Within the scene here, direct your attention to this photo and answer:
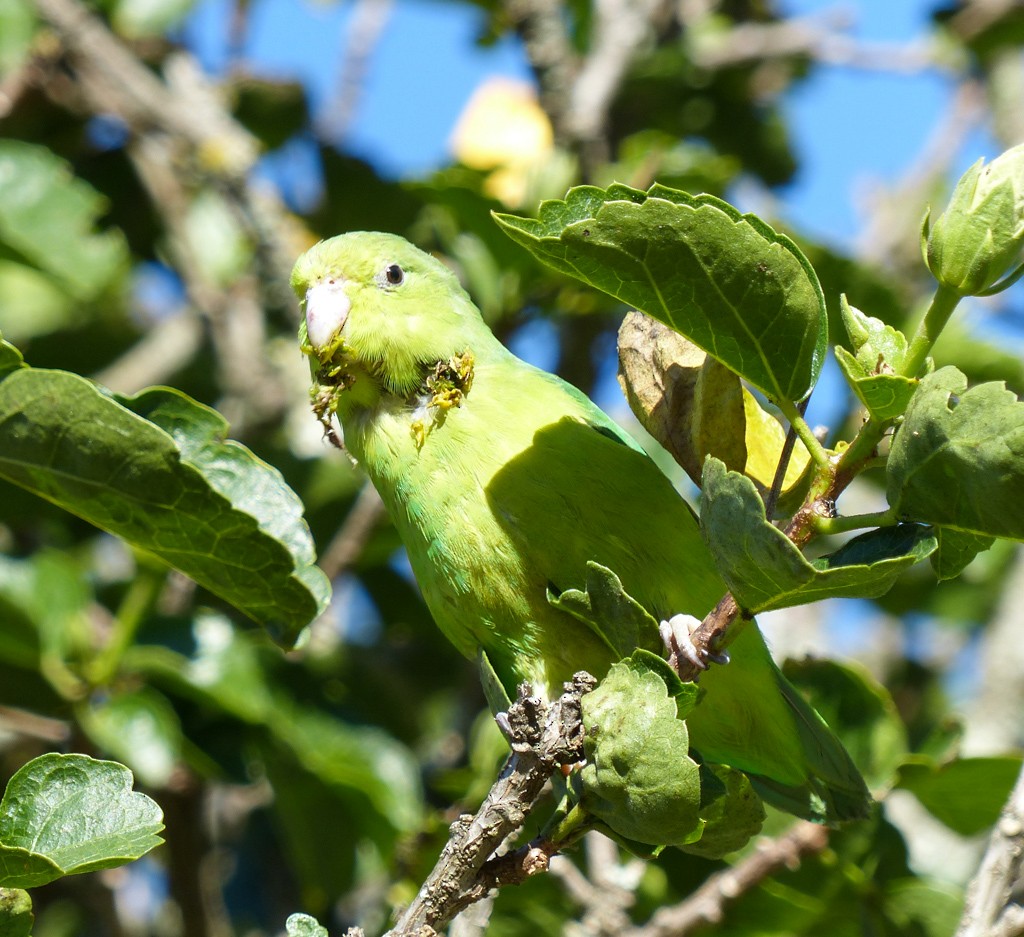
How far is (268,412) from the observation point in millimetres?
3842

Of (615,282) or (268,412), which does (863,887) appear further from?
(268,412)

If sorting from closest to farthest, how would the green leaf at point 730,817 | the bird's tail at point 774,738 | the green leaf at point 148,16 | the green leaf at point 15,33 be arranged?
the green leaf at point 730,817 → the bird's tail at point 774,738 → the green leaf at point 15,33 → the green leaf at point 148,16

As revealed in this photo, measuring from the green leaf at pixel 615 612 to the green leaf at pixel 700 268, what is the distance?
1.02 ft

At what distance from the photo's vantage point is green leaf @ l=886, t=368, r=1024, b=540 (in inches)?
53.3

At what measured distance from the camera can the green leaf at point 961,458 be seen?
53.3 inches

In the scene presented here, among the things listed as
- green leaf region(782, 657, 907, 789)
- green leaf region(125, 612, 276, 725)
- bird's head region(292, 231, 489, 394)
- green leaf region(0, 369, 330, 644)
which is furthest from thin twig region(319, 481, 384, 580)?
green leaf region(0, 369, 330, 644)

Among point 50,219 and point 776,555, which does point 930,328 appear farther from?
point 50,219

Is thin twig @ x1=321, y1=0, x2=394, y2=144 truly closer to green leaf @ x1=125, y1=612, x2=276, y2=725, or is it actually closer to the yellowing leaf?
the yellowing leaf

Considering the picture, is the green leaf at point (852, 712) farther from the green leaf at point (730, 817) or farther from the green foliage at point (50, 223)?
the green foliage at point (50, 223)

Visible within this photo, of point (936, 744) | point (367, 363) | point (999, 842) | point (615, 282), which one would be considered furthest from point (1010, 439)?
point (936, 744)

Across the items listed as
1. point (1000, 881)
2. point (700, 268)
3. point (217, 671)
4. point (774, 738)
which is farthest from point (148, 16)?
point (1000, 881)

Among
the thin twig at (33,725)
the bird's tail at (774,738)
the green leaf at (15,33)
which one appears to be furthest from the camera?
the green leaf at (15,33)

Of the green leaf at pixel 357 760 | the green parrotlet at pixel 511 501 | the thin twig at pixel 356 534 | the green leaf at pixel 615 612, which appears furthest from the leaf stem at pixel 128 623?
the green leaf at pixel 615 612

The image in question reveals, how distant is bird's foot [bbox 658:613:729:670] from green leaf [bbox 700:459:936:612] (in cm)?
15
